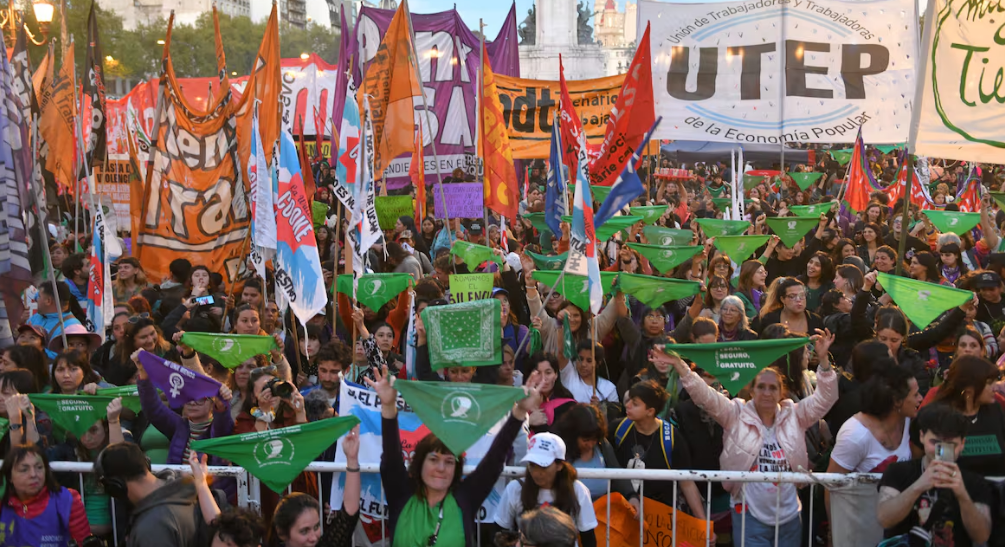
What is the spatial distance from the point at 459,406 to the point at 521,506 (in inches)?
20.4

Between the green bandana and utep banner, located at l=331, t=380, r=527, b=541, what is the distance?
0.57 meters

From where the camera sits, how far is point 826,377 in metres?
4.91

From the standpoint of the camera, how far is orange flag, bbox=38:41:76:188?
40.1 ft

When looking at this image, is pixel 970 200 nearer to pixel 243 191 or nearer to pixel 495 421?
pixel 243 191

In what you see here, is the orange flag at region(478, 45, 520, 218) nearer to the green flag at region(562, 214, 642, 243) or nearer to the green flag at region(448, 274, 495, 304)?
the green flag at region(562, 214, 642, 243)

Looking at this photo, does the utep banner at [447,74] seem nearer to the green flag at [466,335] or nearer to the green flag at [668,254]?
the green flag at [668,254]

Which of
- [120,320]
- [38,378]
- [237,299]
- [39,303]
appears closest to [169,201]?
[237,299]

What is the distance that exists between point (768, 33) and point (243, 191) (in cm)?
644

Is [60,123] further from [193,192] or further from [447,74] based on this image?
[447,74]

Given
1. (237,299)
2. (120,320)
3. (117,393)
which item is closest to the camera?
(117,393)

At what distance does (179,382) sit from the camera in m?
5.32

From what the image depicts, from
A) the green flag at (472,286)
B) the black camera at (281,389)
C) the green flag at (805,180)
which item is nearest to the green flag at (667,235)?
the green flag at (472,286)

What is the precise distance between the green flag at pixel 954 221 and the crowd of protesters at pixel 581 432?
3310mm

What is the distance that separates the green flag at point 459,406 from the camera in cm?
438
